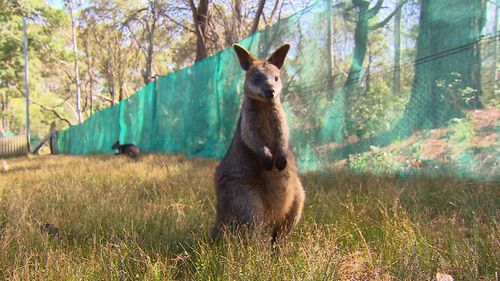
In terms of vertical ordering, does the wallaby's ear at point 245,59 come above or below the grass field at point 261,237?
above

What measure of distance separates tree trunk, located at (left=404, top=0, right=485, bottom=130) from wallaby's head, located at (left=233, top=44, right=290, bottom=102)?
2190 mm

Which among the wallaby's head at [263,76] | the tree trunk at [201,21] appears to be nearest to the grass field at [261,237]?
the wallaby's head at [263,76]

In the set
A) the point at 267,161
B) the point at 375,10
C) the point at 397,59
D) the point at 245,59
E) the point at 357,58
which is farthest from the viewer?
the point at 357,58

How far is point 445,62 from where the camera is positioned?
457 cm

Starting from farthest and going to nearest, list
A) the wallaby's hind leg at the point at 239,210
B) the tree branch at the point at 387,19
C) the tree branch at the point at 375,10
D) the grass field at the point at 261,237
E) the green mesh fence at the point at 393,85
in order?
the tree branch at the point at 375,10
the tree branch at the point at 387,19
the green mesh fence at the point at 393,85
the wallaby's hind leg at the point at 239,210
the grass field at the point at 261,237

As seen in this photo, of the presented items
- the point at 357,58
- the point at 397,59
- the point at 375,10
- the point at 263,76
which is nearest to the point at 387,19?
the point at 375,10

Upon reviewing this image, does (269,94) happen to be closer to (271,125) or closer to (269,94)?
(269,94)

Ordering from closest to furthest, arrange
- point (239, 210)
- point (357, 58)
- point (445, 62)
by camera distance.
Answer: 1. point (239, 210)
2. point (445, 62)
3. point (357, 58)

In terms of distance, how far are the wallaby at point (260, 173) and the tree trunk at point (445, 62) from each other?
7.64ft

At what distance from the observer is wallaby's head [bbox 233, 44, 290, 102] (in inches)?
116

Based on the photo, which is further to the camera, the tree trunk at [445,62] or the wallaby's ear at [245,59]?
the tree trunk at [445,62]

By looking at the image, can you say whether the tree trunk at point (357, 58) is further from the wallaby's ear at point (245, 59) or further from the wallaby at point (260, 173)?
the wallaby at point (260, 173)

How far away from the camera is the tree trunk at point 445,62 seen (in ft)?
14.0

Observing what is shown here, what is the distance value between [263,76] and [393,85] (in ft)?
8.75
